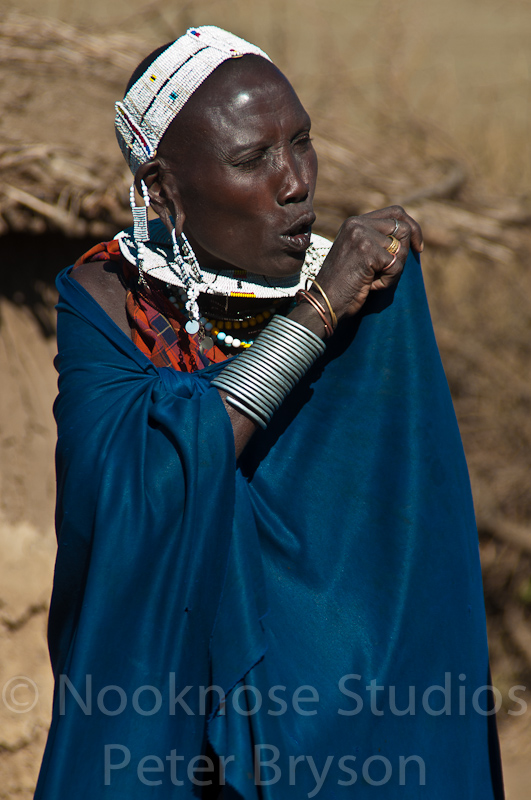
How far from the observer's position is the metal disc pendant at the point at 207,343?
1714 millimetres

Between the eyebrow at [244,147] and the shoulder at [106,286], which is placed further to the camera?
the shoulder at [106,286]

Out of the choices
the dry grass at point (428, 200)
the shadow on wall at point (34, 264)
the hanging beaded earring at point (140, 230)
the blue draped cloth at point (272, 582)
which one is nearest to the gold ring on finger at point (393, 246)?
the blue draped cloth at point (272, 582)

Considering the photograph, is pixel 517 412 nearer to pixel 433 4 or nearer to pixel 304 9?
pixel 304 9

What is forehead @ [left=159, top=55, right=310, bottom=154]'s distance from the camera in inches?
58.9

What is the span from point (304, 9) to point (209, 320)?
7.48 m

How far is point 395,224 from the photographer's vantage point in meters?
1.56

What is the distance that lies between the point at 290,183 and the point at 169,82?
0.30 metres

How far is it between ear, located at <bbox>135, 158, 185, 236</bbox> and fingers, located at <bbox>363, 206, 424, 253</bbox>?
0.37 meters

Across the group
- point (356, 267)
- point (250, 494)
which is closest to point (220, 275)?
point (356, 267)

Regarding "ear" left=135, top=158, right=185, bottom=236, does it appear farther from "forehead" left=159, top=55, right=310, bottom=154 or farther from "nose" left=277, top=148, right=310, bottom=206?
"nose" left=277, top=148, right=310, bottom=206

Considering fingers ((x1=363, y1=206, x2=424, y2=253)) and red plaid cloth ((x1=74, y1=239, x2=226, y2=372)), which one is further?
red plaid cloth ((x1=74, y1=239, x2=226, y2=372))

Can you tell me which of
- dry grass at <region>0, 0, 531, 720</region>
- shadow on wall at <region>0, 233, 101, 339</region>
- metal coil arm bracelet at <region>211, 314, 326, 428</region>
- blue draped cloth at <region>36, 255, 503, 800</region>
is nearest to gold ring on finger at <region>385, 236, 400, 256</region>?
blue draped cloth at <region>36, 255, 503, 800</region>

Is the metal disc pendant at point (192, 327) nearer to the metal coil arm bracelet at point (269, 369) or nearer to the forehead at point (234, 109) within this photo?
the metal coil arm bracelet at point (269, 369)

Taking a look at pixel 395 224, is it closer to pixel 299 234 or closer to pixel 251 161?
pixel 299 234
